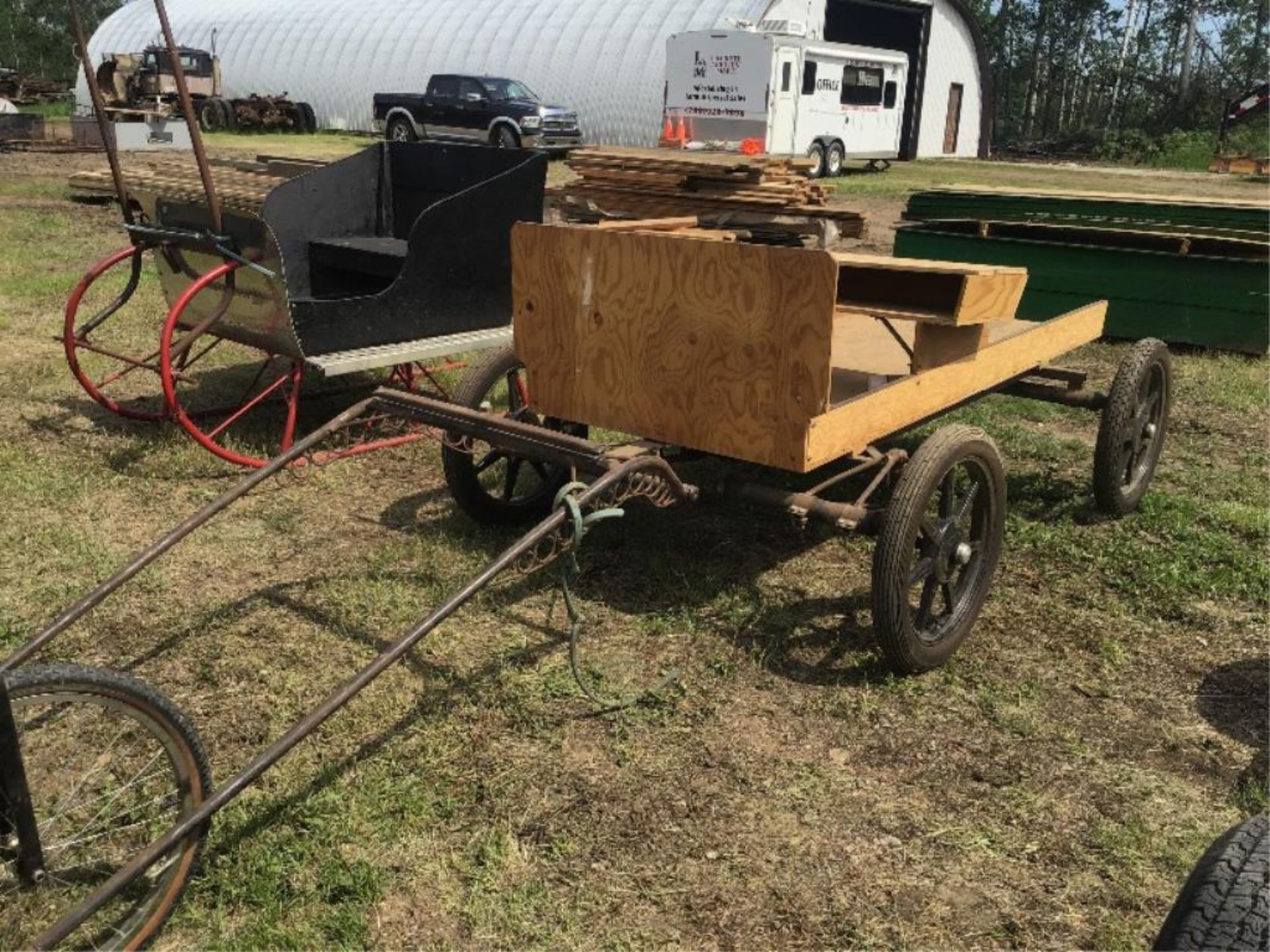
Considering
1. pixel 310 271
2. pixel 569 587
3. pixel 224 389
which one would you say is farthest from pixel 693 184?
pixel 569 587

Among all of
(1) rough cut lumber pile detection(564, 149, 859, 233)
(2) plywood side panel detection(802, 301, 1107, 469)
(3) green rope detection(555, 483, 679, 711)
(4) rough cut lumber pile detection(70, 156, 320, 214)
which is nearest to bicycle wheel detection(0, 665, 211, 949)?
(3) green rope detection(555, 483, 679, 711)

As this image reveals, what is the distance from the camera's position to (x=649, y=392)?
3855 millimetres

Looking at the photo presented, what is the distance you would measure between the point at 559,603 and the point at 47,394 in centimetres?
415

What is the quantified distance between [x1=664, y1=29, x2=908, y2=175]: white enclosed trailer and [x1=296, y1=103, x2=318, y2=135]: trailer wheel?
13213mm

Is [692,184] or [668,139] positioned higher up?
[668,139]

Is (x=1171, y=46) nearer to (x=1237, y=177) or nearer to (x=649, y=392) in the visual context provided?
(x=1237, y=177)

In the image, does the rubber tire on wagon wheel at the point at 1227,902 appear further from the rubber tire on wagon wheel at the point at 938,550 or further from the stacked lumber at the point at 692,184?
the stacked lumber at the point at 692,184

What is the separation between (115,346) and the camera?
26.1 feet

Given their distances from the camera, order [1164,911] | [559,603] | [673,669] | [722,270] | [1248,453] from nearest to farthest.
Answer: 1. [1164,911]
2. [722,270]
3. [673,669]
4. [559,603]
5. [1248,453]

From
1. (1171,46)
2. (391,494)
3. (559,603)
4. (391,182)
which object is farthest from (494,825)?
(1171,46)

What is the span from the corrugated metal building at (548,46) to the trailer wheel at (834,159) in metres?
3.54

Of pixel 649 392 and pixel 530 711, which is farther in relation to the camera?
pixel 649 392

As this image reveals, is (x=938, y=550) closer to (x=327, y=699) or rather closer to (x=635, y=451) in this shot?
(x=635, y=451)

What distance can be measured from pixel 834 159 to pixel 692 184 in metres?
18.8
